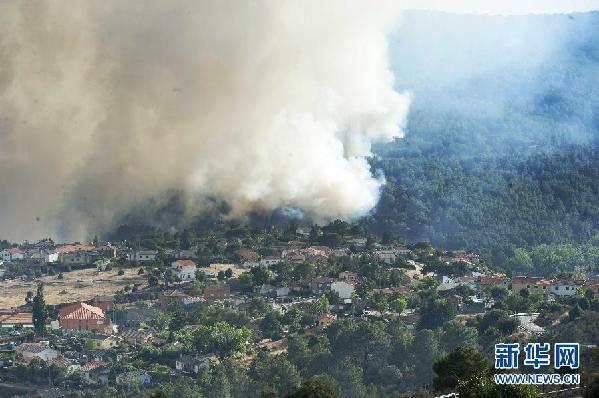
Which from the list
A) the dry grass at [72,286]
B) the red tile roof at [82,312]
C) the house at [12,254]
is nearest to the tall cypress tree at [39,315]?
the red tile roof at [82,312]

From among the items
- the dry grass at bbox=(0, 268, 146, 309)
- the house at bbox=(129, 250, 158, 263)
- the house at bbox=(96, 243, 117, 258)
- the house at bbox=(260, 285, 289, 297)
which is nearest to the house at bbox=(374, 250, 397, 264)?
the house at bbox=(260, 285, 289, 297)

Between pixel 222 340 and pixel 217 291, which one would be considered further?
pixel 217 291

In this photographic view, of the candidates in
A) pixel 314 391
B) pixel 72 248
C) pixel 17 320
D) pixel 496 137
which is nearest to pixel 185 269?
pixel 72 248

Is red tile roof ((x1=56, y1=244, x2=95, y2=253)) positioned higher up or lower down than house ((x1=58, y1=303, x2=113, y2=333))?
higher up

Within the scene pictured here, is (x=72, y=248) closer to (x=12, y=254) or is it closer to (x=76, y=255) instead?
(x=76, y=255)

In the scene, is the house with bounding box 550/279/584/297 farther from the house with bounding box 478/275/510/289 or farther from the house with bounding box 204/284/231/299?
the house with bounding box 204/284/231/299

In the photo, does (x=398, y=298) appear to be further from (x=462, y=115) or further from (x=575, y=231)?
(x=462, y=115)
